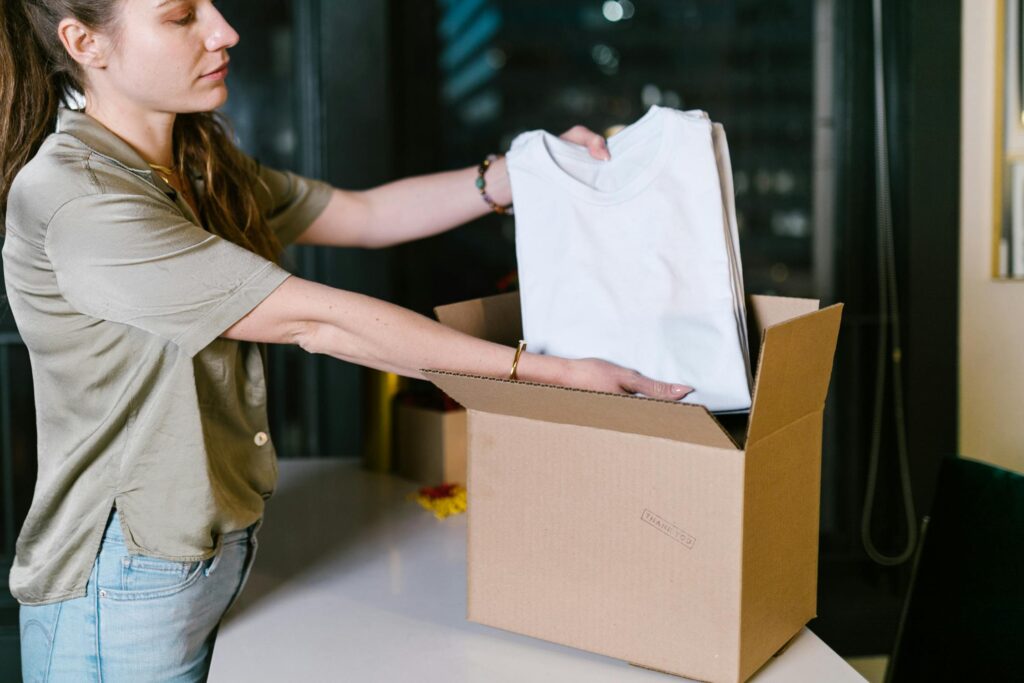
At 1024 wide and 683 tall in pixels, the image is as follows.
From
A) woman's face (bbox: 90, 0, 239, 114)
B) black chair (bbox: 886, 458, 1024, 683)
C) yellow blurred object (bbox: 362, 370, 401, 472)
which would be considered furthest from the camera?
yellow blurred object (bbox: 362, 370, 401, 472)

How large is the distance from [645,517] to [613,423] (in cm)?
10

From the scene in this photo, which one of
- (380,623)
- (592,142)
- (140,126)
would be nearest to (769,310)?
(592,142)

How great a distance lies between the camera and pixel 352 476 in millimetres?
1826

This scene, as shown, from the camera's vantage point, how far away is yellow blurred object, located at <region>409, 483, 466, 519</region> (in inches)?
61.0

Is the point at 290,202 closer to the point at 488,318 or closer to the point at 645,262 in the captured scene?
the point at 488,318

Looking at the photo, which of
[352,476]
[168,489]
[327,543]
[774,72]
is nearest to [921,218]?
[774,72]

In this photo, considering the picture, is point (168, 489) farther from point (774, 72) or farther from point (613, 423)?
point (774, 72)

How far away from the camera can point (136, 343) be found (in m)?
1.09

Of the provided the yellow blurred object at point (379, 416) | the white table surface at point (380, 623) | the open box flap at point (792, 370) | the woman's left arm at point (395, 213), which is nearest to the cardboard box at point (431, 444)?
the yellow blurred object at point (379, 416)

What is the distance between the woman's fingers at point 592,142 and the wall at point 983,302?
1.49 metres

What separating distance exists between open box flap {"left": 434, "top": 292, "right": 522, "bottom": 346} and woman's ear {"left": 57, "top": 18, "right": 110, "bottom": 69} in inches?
19.2

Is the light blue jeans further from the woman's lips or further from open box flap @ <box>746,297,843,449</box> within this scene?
open box flap @ <box>746,297,843,449</box>

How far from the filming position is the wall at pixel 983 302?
7.54 ft

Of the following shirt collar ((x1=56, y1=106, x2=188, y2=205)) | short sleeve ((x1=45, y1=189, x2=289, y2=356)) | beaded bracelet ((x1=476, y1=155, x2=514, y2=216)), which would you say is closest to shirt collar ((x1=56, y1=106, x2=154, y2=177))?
shirt collar ((x1=56, y1=106, x2=188, y2=205))
